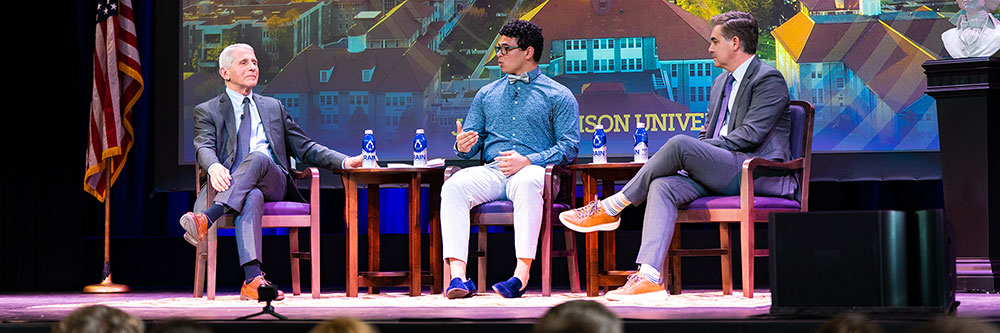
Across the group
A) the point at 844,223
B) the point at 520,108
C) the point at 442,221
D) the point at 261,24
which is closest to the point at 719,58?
the point at 520,108

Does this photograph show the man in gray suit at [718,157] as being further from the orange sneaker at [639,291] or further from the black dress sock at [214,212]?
the black dress sock at [214,212]

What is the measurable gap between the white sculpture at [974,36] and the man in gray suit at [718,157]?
37.7 inches

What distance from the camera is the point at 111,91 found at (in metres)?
5.64

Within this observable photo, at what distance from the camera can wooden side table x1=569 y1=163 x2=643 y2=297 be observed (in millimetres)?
4461

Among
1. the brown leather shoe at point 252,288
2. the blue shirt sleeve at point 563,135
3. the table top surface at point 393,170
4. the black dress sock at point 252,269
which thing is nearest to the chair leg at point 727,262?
the blue shirt sleeve at point 563,135

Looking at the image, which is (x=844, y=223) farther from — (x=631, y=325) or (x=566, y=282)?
(x=566, y=282)

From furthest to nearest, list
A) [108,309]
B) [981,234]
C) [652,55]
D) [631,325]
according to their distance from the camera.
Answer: [652,55] → [981,234] → [631,325] → [108,309]

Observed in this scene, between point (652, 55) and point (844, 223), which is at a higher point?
point (652, 55)

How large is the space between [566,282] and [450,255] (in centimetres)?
174

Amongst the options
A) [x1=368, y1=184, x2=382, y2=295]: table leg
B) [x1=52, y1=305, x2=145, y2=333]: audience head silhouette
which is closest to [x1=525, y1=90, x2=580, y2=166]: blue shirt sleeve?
[x1=368, y1=184, x2=382, y2=295]: table leg

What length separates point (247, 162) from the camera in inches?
177

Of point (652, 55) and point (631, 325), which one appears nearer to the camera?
point (631, 325)

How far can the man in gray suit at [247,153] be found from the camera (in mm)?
4422

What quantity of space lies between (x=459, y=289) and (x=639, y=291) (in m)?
0.69
